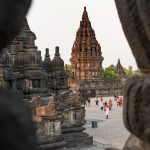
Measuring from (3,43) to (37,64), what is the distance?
19289 millimetres

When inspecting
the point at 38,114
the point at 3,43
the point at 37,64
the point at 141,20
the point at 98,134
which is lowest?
the point at 98,134

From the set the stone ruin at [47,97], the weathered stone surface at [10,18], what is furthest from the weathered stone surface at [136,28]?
the stone ruin at [47,97]

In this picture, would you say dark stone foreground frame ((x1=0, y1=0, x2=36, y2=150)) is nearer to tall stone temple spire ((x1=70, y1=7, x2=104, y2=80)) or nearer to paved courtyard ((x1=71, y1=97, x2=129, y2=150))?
paved courtyard ((x1=71, y1=97, x2=129, y2=150))

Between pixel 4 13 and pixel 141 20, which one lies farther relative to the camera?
pixel 141 20

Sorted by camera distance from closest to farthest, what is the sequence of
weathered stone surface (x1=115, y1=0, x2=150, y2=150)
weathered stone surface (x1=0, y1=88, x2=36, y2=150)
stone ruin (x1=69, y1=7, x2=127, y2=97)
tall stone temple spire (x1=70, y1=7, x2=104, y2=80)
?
weathered stone surface (x1=0, y1=88, x2=36, y2=150) → weathered stone surface (x1=115, y1=0, x2=150, y2=150) → stone ruin (x1=69, y1=7, x2=127, y2=97) → tall stone temple spire (x1=70, y1=7, x2=104, y2=80)

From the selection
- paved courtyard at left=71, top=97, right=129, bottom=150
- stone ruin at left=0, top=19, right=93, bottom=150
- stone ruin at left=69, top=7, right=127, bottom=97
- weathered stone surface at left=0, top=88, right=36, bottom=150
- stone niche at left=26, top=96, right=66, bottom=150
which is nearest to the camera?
weathered stone surface at left=0, top=88, right=36, bottom=150

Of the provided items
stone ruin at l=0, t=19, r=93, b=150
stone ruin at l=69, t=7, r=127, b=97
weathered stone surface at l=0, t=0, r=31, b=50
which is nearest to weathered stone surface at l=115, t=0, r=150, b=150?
weathered stone surface at l=0, t=0, r=31, b=50

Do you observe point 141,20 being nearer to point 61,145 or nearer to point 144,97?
point 144,97

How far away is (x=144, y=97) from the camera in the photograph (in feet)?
4.57

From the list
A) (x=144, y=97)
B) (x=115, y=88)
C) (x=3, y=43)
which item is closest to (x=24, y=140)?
(x=3, y=43)

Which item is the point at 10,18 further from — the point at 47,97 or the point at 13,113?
the point at 47,97

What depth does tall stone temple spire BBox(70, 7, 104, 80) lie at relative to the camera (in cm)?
5575

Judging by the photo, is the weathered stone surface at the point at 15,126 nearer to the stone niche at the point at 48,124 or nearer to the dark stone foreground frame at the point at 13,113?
the dark stone foreground frame at the point at 13,113

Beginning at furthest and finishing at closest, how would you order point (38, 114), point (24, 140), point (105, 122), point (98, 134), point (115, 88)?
point (115, 88) → point (105, 122) → point (98, 134) → point (38, 114) → point (24, 140)
